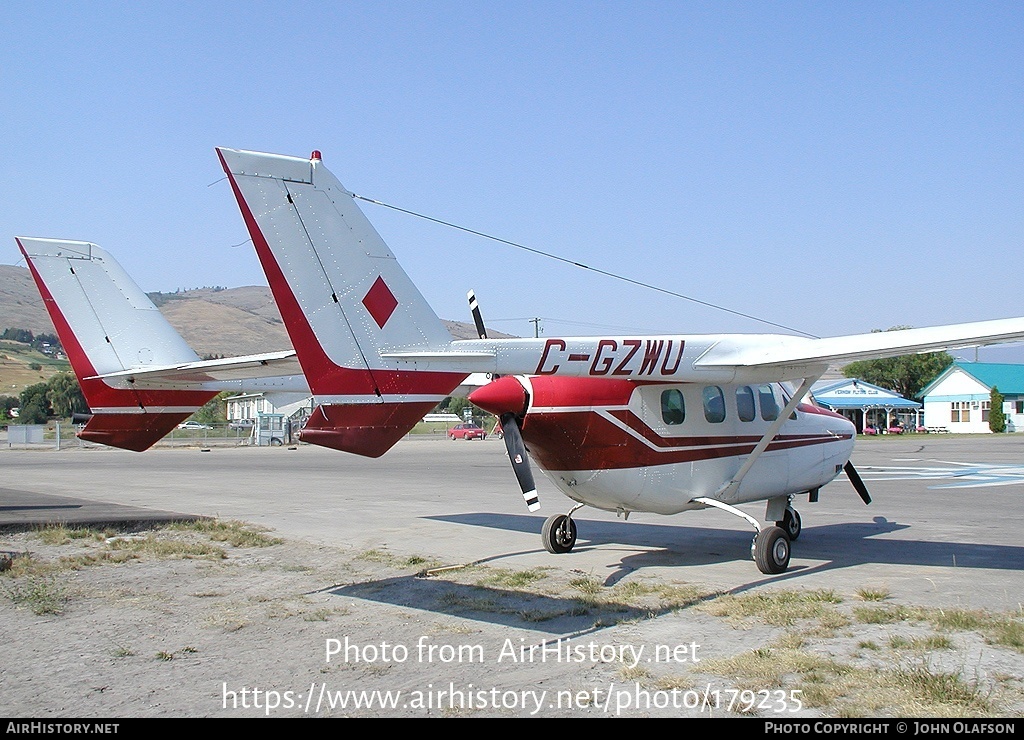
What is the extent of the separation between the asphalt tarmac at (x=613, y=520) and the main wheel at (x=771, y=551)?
0.15 metres

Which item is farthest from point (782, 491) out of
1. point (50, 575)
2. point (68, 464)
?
point (68, 464)

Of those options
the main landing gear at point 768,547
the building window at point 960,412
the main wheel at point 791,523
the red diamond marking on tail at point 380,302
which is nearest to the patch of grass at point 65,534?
the red diamond marking on tail at point 380,302

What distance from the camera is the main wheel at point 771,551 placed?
11055 mm

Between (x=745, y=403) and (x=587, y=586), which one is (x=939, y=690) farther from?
(x=745, y=403)

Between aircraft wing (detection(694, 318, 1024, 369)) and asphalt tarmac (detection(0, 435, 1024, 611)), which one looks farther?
asphalt tarmac (detection(0, 435, 1024, 611))

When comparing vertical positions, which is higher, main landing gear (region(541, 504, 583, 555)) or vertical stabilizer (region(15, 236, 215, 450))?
vertical stabilizer (region(15, 236, 215, 450))

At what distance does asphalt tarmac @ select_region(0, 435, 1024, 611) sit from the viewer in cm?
1132

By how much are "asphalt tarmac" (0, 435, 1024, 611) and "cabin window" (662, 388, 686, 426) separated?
2110mm

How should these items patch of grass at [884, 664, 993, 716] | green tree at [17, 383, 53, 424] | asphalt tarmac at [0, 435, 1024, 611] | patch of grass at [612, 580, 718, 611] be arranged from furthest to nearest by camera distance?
green tree at [17, 383, 53, 424] → asphalt tarmac at [0, 435, 1024, 611] → patch of grass at [612, 580, 718, 611] → patch of grass at [884, 664, 993, 716]

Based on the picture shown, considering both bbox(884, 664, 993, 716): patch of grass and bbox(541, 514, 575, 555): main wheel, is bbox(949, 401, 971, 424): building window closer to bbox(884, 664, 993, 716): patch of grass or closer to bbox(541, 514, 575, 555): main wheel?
bbox(541, 514, 575, 555): main wheel

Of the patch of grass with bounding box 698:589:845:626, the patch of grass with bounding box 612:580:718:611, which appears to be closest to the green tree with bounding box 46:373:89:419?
the patch of grass with bounding box 612:580:718:611

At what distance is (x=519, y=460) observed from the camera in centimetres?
969

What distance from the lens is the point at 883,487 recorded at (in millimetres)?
23750

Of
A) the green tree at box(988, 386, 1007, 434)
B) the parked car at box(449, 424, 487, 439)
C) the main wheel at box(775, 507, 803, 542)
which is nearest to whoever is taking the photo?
the main wheel at box(775, 507, 803, 542)
